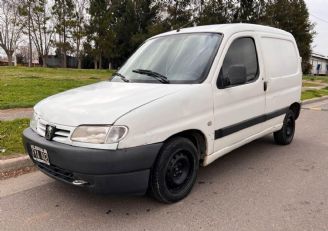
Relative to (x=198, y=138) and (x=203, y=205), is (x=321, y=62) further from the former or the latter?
(x=203, y=205)

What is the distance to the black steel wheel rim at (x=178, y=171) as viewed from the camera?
3.55 meters

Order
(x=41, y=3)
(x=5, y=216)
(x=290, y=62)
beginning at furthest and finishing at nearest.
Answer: (x=41, y=3) < (x=290, y=62) < (x=5, y=216)

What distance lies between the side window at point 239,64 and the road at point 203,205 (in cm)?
125

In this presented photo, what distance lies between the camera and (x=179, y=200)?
12.2ft

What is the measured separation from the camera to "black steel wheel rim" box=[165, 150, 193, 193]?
140 inches

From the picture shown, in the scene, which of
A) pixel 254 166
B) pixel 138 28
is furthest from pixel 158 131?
pixel 138 28

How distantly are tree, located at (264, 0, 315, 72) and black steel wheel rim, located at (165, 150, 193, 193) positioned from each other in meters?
27.3

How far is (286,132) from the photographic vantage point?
19.9 feet

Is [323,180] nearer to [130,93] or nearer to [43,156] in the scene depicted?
[130,93]

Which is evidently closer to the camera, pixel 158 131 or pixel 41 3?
pixel 158 131

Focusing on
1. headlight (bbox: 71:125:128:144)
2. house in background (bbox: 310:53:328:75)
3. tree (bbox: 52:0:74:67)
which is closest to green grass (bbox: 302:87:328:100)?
headlight (bbox: 71:125:128:144)

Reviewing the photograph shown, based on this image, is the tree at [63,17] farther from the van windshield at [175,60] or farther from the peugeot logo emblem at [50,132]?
the peugeot logo emblem at [50,132]

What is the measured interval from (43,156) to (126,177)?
0.92 metres

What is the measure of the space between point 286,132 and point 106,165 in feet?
13.3
